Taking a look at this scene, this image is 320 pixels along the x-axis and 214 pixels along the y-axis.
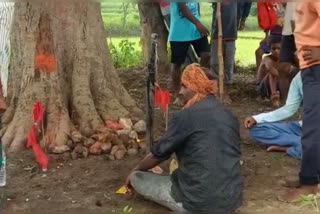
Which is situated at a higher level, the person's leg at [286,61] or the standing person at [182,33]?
the standing person at [182,33]

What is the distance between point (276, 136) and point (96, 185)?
1455 mm

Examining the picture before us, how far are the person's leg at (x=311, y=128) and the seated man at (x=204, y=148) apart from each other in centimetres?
47

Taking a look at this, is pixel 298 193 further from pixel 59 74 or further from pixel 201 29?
pixel 201 29

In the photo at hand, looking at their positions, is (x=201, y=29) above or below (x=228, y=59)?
above

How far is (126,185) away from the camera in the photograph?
12.5 feet

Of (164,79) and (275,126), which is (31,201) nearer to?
(275,126)

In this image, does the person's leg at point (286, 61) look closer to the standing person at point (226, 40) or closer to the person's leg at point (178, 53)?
the standing person at point (226, 40)

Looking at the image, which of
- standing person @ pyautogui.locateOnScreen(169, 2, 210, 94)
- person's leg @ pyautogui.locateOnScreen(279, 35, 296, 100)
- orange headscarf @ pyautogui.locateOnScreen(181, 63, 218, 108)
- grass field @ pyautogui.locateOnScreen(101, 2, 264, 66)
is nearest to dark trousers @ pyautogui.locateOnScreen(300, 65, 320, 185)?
orange headscarf @ pyautogui.locateOnScreen(181, 63, 218, 108)

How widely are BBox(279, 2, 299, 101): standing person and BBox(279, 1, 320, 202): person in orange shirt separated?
1.82m

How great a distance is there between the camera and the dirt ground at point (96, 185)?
369cm

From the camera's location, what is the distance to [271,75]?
6.22m

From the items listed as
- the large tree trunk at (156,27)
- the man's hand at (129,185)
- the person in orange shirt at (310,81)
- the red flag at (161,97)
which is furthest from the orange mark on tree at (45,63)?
the large tree trunk at (156,27)

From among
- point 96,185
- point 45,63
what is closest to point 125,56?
point 45,63

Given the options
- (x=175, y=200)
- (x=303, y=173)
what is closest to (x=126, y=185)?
(x=175, y=200)
